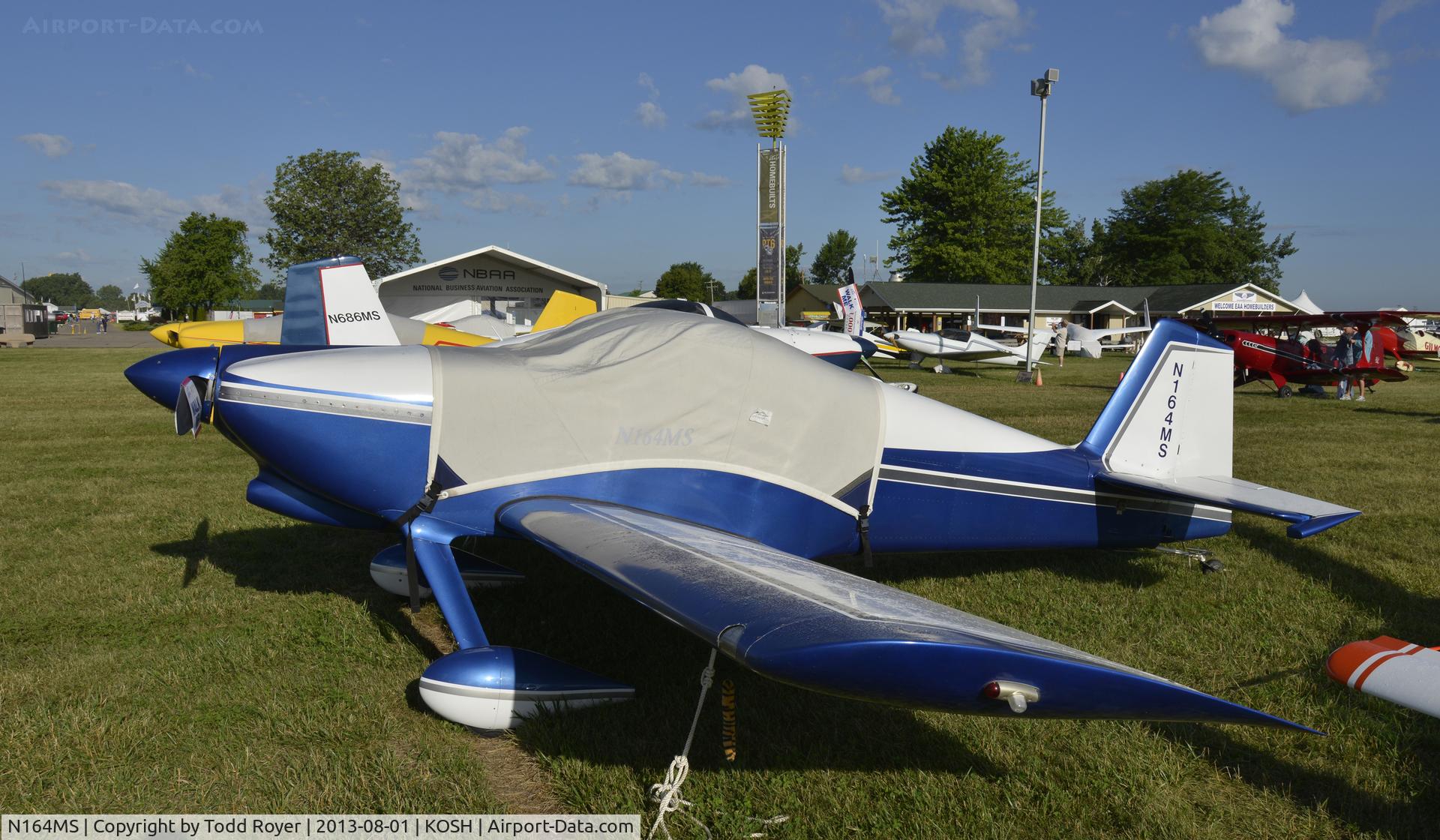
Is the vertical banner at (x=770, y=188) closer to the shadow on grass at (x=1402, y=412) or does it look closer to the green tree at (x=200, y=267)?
the shadow on grass at (x=1402, y=412)

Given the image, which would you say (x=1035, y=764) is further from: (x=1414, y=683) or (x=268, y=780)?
(x=268, y=780)

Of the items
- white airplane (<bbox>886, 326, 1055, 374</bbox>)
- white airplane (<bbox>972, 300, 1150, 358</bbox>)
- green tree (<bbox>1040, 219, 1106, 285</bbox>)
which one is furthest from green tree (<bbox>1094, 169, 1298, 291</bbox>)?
white airplane (<bbox>886, 326, 1055, 374</bbox>)

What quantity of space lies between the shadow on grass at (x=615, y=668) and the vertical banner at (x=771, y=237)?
31.5 m

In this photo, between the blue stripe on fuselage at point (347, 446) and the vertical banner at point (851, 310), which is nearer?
the blue stripe on fuselage at point (347, 446)

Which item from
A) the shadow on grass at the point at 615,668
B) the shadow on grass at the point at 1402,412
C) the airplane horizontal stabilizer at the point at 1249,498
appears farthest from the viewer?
the shadow on grass at the point at 1402,412

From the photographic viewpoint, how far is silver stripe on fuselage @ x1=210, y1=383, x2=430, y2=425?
3816 mm

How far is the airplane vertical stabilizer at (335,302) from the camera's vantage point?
1122 cm

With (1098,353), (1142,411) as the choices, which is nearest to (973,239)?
(1098,353)

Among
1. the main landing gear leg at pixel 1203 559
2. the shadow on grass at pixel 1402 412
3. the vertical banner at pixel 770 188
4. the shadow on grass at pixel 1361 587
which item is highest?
the vertical banner at pixel 770 188

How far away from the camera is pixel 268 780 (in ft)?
10.2

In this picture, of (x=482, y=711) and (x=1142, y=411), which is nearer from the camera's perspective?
(x=482, y=711)

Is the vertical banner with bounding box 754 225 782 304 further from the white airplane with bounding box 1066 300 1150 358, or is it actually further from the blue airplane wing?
the blue airplane wing

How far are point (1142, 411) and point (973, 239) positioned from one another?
63823 mm

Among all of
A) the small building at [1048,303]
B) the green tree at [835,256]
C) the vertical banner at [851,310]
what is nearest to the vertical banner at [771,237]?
the vertical banner at [851,310]
